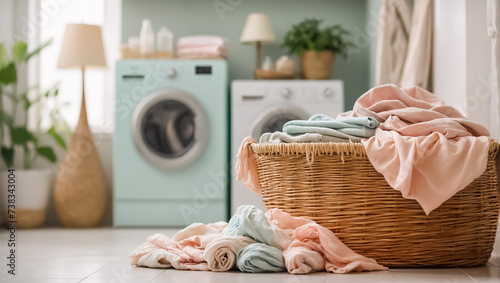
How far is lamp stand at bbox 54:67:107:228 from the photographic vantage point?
12.5 ft

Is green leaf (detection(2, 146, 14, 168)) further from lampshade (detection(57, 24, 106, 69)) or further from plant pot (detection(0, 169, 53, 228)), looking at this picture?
lampshade (detection(57, 24, 106, 69))

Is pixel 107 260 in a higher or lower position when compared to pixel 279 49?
lower

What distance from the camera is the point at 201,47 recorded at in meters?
3.93

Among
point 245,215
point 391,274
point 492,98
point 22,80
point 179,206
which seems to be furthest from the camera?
point 22,80

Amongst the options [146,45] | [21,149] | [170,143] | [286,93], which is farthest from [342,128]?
[21,149]

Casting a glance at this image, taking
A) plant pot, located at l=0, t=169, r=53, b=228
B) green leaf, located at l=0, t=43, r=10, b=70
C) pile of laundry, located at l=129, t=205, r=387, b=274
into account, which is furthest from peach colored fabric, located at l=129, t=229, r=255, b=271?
green leaf, located at l=0, t=43, r=10, b=70

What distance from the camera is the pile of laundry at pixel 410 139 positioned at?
1.83 meters

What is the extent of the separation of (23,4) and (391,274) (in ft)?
11.2

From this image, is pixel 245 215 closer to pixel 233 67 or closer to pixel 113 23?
pixel 233 67

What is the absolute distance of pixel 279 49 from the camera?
172 inches

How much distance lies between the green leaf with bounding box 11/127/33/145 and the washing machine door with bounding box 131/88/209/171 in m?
0.70

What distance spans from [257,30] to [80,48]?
1118mm

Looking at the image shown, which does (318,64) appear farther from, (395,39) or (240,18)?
(240,18)

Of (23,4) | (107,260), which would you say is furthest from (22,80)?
(107,260)
